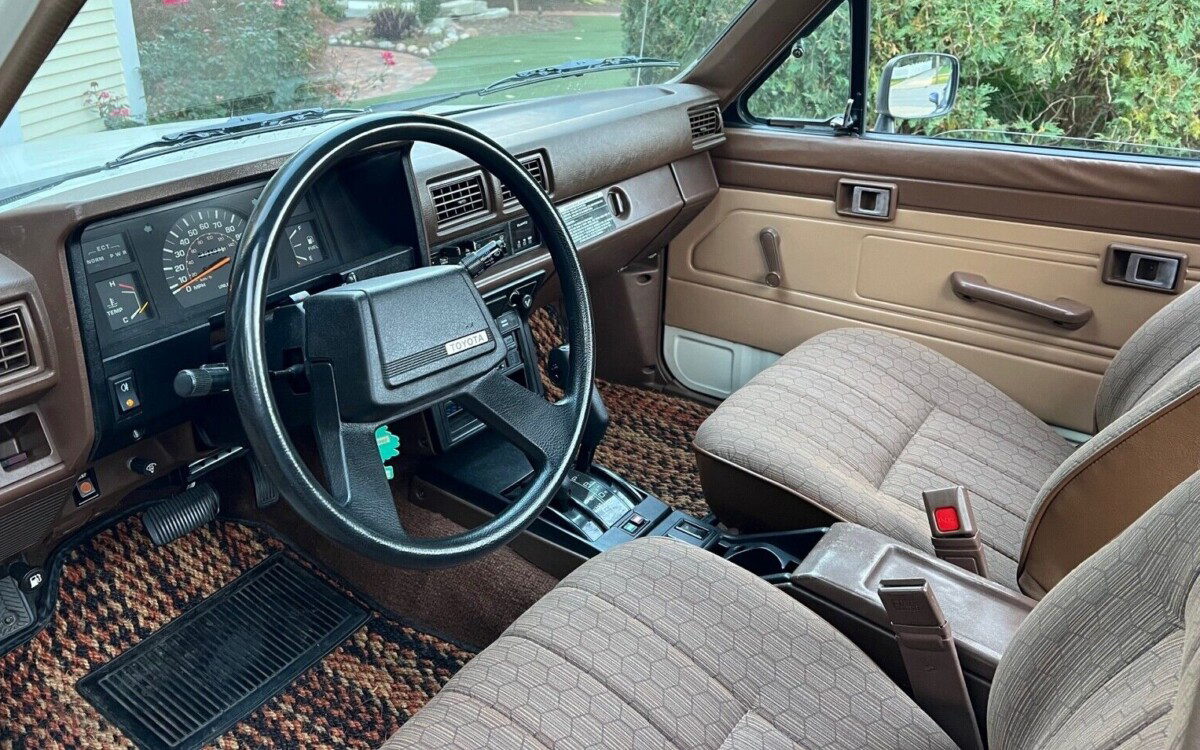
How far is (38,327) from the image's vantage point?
129cm

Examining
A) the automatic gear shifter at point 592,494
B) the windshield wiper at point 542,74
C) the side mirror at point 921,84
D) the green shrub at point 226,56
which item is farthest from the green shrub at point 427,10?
the side mirror at point 921,84

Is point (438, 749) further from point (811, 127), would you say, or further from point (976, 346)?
point (811, 127)

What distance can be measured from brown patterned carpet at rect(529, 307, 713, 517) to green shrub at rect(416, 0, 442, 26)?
36.3 inches

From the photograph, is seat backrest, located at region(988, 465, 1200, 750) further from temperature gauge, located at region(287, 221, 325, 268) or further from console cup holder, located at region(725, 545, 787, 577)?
temperature gauge, located at region(287, 221, 325, 268)

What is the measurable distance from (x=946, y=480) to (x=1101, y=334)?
67 centimetres

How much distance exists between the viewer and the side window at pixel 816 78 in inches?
91.4

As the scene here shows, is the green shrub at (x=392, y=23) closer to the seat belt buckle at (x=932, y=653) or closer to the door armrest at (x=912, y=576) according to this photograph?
the door armrest at (x=912, y=576)

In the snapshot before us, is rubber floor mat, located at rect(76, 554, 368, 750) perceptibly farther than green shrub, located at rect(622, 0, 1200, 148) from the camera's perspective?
No

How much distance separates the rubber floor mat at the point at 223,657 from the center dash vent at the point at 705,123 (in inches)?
56.3

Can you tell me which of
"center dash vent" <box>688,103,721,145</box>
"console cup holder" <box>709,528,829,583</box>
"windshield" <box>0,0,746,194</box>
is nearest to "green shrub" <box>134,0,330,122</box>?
"windshield" <box>0,0,746,194</box>

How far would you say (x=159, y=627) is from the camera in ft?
6.17

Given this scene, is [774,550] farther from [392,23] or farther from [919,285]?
[392,23]

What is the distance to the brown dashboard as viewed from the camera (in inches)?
50.7

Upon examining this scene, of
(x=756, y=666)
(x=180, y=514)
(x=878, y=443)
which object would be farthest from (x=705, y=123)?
(x=756, y=666)
